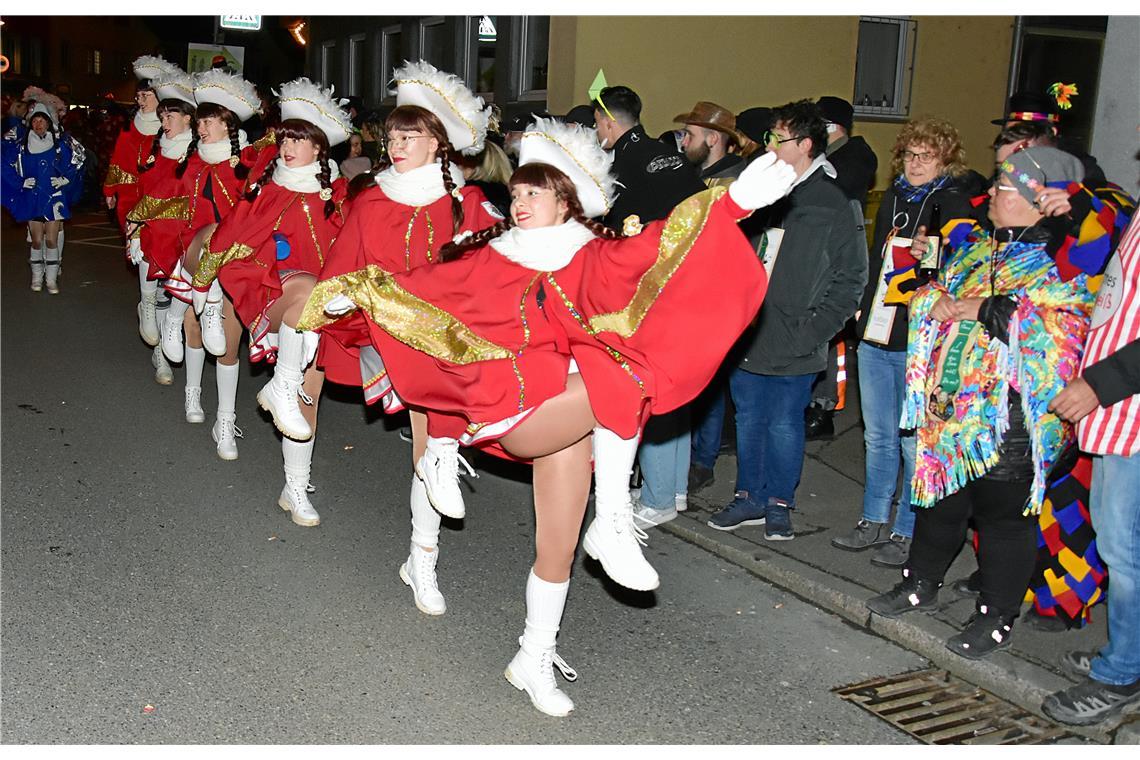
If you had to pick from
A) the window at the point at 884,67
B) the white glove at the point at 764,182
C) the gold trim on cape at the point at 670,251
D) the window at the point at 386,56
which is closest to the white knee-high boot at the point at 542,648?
the gold trim on cape at the point at 670,251

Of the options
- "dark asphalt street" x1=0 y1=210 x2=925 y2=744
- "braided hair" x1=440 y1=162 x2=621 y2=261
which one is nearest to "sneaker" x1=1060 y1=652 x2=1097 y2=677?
"dark asphalt street" x1=0 y1=210 x2=925 y2=744

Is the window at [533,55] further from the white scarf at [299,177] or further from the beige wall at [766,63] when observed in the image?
the white scarf at [299,177]

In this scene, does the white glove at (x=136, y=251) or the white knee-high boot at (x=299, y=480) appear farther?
the white glove at (x=136, y=251)

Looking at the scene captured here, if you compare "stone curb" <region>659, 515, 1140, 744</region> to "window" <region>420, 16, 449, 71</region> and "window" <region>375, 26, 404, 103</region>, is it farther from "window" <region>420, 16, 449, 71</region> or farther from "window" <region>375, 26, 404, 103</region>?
"window" <region>375, 26, 404, 103</region>

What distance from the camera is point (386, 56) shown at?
19234mm

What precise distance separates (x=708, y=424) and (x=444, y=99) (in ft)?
9.01

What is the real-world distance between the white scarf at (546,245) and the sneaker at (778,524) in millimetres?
2453

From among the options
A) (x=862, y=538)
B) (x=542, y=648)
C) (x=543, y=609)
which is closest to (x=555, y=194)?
(x=543, y=609)

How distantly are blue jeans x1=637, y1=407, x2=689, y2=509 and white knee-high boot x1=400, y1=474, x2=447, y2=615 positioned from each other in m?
1.61

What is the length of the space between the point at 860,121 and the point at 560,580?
1024cm

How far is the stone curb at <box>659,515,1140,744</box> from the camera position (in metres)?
4.50

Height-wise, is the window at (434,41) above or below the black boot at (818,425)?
above

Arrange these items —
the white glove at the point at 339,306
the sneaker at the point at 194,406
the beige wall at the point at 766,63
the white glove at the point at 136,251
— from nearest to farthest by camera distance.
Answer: the white glove at the point at 339,306
the sneaker at the point at 194,406
the white glove at the point at 136,251
the beige wall at the point at 766,63

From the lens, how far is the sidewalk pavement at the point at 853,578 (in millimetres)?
4609
